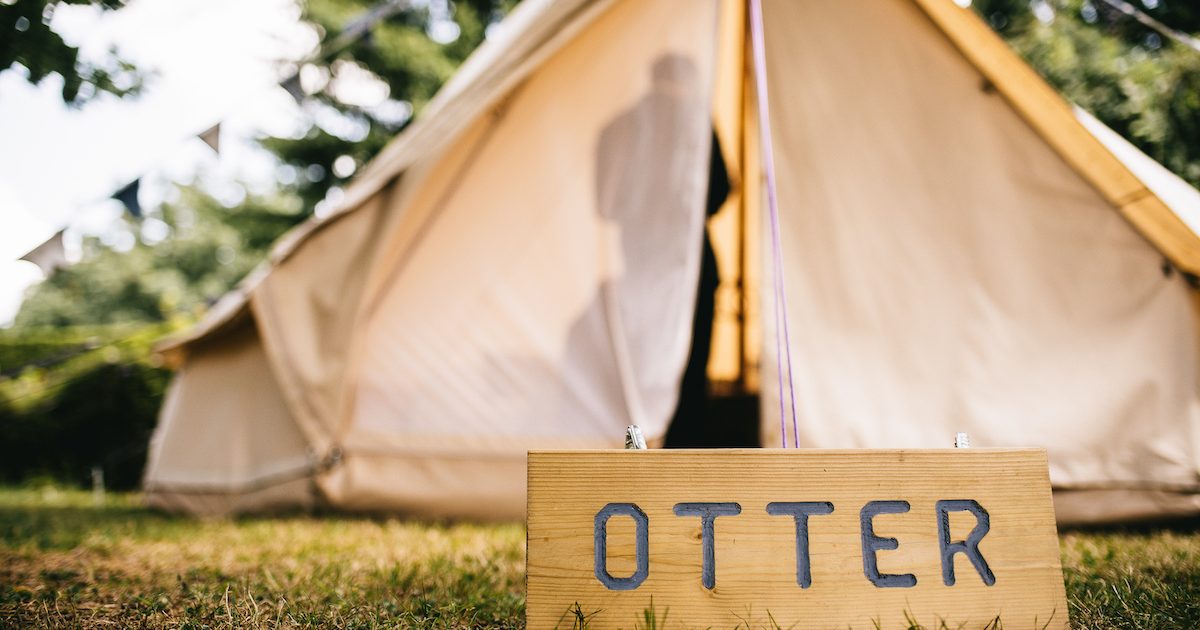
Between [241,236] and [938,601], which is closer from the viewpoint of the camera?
[938,601]

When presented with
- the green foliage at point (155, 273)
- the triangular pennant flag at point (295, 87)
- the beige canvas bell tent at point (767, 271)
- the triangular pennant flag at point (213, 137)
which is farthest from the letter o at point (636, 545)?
the green foliage at point (155, 273)

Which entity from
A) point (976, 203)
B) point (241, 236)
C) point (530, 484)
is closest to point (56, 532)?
point (530, 484)

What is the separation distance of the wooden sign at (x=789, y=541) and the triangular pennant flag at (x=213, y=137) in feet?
5.55

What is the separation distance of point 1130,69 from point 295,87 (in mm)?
3098

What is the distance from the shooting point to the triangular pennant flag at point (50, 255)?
1.91 metres

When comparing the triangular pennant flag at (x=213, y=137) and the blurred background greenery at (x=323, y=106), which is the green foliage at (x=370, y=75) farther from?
the triangular pennant flag at (x=213, y=137)

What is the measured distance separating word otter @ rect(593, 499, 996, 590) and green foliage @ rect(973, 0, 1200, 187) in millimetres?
2254

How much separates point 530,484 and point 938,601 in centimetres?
50

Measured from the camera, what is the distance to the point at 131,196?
80.7 inches

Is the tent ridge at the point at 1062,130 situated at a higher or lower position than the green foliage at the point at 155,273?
lower

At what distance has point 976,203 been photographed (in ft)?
5.88

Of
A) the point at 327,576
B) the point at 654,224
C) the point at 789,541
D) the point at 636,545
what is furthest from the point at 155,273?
the point at 789,541

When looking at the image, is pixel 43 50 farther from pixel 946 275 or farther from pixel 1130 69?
pixel 1130 69

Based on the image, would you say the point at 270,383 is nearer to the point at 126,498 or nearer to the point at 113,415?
the point at 126,498
